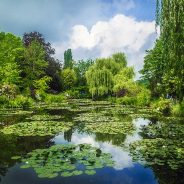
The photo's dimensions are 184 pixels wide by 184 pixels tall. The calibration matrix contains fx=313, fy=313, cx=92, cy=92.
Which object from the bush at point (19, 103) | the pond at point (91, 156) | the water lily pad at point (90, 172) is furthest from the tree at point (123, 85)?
the water lily pad at point (90, 172)

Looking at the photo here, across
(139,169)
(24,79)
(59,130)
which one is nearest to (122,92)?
(24,79)

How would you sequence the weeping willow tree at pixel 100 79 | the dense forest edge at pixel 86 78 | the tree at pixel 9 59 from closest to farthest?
1. the dense forest edge at pixel 86 78
2. the tree at pixel 9 59
3. the weeping willow tree at pixel 100 79

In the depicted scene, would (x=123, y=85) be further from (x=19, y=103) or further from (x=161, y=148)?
(x=161, y=148)

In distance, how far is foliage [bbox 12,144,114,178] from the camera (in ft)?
25.7

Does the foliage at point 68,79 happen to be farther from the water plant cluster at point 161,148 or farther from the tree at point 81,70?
the water plant cluster at point 161,148

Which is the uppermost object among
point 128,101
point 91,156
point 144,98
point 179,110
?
point 144,98

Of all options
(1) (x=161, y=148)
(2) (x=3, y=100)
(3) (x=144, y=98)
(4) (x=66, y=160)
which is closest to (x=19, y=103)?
(2) (x=3, y=100)

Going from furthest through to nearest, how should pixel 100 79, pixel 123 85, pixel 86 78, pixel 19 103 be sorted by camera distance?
pixel 86 78 < pixel 100 79 < pixel 123 85 < pixel 19 103

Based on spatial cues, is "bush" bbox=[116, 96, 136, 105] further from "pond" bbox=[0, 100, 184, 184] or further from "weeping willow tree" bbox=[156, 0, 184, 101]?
"weeping willow tree" bbox=[156, 0, 184, 101]

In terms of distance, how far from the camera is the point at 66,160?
8883 millimetres

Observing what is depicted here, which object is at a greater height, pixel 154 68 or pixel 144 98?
pixel 154 68

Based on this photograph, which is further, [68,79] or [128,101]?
[68,79]

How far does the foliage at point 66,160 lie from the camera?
25.7ft

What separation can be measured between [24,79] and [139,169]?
3385 centimetres
